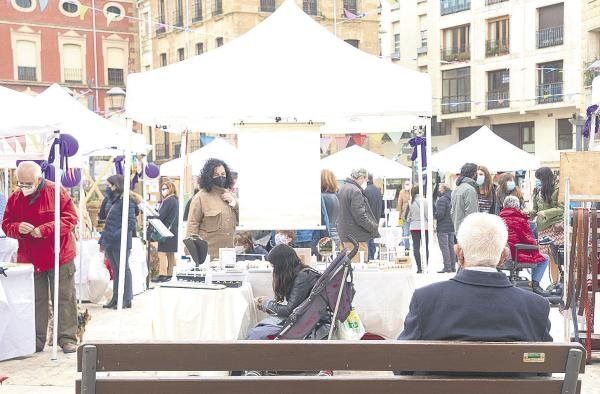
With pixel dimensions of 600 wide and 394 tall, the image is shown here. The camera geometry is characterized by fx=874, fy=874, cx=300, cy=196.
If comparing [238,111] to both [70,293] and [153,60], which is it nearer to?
[70,293]

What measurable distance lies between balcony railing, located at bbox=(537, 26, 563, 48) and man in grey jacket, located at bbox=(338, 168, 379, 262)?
32983mm

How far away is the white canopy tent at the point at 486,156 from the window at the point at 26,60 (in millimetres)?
33637

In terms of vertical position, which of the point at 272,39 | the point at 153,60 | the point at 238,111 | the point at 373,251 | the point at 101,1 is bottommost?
the point at 373,251

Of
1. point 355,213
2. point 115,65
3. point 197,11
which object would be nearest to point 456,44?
point 197,11

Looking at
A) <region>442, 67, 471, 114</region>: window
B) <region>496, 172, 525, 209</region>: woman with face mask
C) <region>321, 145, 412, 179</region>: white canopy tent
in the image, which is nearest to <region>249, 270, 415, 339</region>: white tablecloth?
<region>496, 172, 525, 209</region>: woman with face mask

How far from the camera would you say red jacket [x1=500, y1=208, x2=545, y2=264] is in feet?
31.1

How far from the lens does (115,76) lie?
164 feet

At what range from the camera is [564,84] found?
4069 centimetres

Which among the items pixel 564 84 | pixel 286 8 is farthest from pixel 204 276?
pixel 564 84

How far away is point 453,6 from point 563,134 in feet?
31.7

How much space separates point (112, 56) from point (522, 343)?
1913 inches

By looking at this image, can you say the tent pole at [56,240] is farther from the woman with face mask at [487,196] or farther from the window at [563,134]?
the window at [563,134]

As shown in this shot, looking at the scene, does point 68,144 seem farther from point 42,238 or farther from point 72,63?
point 72,63

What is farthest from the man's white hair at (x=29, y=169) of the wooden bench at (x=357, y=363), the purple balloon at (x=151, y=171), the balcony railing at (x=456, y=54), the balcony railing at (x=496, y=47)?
the balcony railing at (x=456, y=54)
